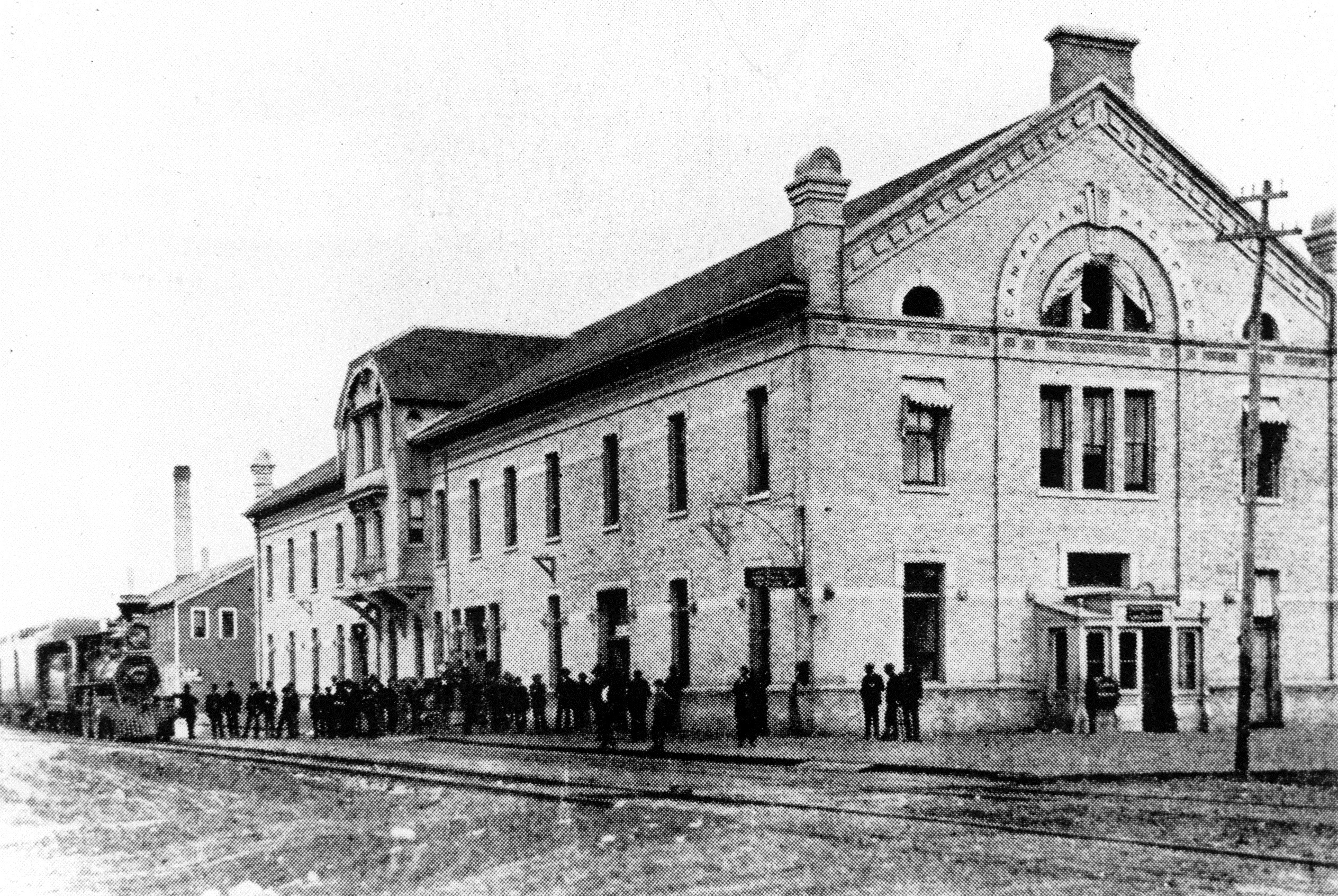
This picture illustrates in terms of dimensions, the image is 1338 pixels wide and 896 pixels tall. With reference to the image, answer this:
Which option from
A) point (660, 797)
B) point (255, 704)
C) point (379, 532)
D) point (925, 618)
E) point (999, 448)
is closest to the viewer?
point (660, 797)

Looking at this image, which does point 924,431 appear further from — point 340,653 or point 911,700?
point 340,653

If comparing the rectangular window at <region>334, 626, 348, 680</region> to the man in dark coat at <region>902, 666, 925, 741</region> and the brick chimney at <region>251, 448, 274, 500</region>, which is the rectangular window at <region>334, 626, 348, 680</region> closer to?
the brick chimney at <region>251, 448, 274, 500</region>

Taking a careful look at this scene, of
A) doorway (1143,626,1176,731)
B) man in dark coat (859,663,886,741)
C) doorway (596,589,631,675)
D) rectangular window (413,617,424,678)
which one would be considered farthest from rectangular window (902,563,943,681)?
rectangular window (413,617,424,678)

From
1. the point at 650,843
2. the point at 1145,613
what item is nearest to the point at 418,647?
the point at 1145,613

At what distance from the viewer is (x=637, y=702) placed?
33.4 m

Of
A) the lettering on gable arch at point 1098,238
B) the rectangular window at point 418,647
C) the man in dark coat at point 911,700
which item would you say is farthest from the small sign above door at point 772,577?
the rectangular window at point 418,647

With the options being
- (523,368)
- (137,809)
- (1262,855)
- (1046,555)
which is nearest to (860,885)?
(1262,855)

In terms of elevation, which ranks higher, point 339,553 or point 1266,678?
point 339,553

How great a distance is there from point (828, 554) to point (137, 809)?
45.4ft

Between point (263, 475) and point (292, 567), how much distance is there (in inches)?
313

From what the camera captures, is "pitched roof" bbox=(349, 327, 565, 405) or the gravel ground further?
"pitched roof" bbox=(349, 327, 565, 405)

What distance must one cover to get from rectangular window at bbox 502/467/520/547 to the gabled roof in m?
36.0

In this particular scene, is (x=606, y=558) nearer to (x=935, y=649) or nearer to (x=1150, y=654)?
(x=935, y=649)

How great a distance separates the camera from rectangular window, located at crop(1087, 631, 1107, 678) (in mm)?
32188
